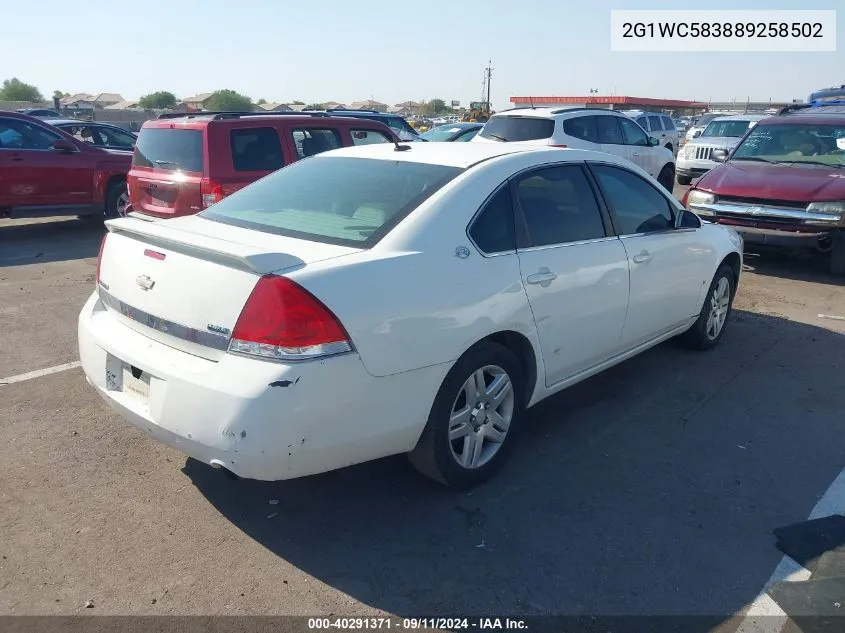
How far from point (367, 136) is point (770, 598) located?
7539 mm

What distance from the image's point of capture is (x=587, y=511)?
3473 millimetres

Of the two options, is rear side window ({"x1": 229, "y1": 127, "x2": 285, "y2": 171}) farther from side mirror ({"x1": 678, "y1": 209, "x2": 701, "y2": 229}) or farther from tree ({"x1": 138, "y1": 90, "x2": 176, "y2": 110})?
tree ({"x1": 138, "y1": 90, "x2": 176, "y2": 110})

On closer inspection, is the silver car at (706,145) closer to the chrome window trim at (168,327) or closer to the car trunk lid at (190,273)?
the car trunk lid at (190,273)

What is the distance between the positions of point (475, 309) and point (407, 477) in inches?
40.4

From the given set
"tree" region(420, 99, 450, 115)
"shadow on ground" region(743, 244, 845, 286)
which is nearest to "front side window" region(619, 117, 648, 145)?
"shadow on ground" region(743, 244, 845, 286)

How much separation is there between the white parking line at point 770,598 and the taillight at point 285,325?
→ 1.89m

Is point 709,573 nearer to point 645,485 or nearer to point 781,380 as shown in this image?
point 645,485

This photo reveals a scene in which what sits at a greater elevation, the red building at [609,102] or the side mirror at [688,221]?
the red building at [609,102]

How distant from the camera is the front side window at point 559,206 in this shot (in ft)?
12.8

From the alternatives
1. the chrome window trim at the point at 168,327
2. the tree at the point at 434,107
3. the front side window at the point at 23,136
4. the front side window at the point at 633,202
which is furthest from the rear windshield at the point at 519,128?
the tree at the point at 434,107

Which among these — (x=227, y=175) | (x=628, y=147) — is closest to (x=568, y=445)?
(x=227, y=175)

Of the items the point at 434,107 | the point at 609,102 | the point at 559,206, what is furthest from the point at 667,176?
the point at 434,107

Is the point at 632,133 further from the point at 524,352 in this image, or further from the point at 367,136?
the point at 524,352

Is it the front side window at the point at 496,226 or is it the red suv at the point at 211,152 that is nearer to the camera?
the front side window at the point at 496,226
